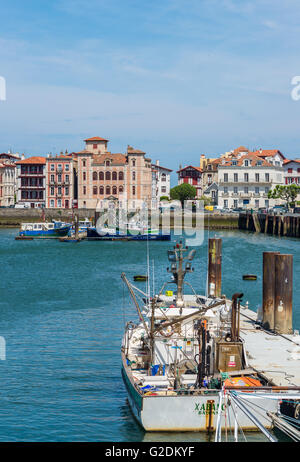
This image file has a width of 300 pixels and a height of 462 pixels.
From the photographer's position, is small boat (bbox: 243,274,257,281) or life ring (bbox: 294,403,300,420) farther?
small boat (bbox: 243,274,257,281)

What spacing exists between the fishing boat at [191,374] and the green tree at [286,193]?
10160 cm

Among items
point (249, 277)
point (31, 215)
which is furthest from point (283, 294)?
point (31, 215)

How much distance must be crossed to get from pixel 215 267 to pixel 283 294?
1040cm

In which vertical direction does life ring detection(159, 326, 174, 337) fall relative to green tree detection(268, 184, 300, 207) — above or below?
below

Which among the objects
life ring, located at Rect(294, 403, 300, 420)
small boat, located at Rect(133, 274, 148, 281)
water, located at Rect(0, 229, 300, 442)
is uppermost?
life ring, located at Rect(294, 403, 300, 420)

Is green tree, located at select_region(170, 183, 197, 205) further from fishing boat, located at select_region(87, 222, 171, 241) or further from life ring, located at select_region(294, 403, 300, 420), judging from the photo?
life ring, located at select_region(294, 403, 300, 420)

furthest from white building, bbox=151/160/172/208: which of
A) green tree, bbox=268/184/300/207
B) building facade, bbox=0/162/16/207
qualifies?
green tree, bbox=268/184/300/207

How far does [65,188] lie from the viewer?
138250 millimetres

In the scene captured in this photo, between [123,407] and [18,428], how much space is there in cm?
344

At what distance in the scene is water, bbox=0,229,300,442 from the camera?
20.8 meters

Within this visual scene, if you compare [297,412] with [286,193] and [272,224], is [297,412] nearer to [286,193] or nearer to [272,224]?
[272,224]

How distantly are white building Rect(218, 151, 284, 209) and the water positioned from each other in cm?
6108

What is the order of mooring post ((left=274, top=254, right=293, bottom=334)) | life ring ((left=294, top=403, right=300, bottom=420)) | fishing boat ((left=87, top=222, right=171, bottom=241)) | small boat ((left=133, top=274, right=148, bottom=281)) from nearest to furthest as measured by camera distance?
life ring ((left=294, top=403, right=300, bottom=420)) → mooring post ((left=274, top=254, right=293, bottom=334)) → small boat ((left=133, top=274, right=148, bottom=281)) → fishing boat ((left=87, top=222, right=171, bottom=241))

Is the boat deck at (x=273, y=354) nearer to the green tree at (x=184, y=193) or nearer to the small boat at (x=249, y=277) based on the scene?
the small boat at (x=249, y=277)
